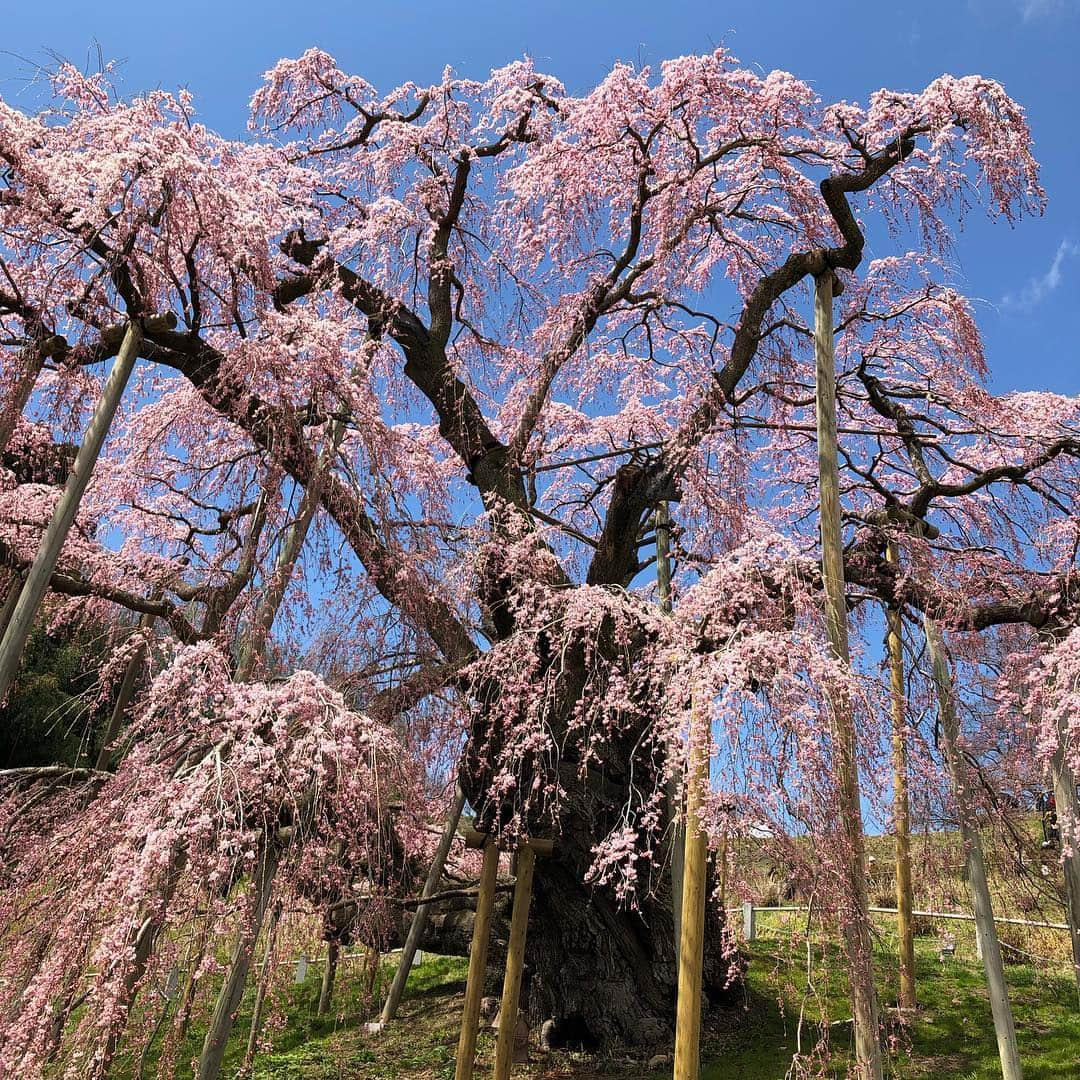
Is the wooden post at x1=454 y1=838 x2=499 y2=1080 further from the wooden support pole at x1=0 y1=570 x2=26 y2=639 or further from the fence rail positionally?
the fence rail

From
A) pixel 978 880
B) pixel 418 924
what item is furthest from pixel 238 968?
pixel 978 880

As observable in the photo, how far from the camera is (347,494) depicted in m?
5.12

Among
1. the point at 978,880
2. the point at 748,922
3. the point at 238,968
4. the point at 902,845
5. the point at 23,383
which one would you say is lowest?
the point at 238,968

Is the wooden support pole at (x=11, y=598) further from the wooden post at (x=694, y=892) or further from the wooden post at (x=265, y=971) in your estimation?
the wooden post at (x=694, y=892)

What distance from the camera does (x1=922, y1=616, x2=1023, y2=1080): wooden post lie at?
18.1 feet

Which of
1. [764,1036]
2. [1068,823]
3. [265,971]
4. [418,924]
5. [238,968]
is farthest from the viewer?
[418,924]

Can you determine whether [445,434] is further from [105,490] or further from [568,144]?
[105,490]

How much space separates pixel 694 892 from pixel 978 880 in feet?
10.7

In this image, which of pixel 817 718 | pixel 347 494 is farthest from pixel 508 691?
pixel 817 718

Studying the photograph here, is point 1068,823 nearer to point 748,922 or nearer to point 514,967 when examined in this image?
point 514,967

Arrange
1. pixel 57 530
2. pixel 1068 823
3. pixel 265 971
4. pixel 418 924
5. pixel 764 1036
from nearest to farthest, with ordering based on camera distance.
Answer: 1. pixel 57 530
2. pixel 265 971
3. pixel 1068 823
4. pixel 764 1036
5. pixel 418 924

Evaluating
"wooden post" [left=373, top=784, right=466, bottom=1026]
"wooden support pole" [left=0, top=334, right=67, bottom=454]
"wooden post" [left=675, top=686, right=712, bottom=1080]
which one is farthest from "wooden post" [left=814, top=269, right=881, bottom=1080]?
"wooden support pole" [left=0, top=334, right=67, bottom=454]

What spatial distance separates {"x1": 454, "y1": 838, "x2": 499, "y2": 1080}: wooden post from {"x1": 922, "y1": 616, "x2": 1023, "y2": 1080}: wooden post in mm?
3112

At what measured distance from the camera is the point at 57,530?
3.62 metres
